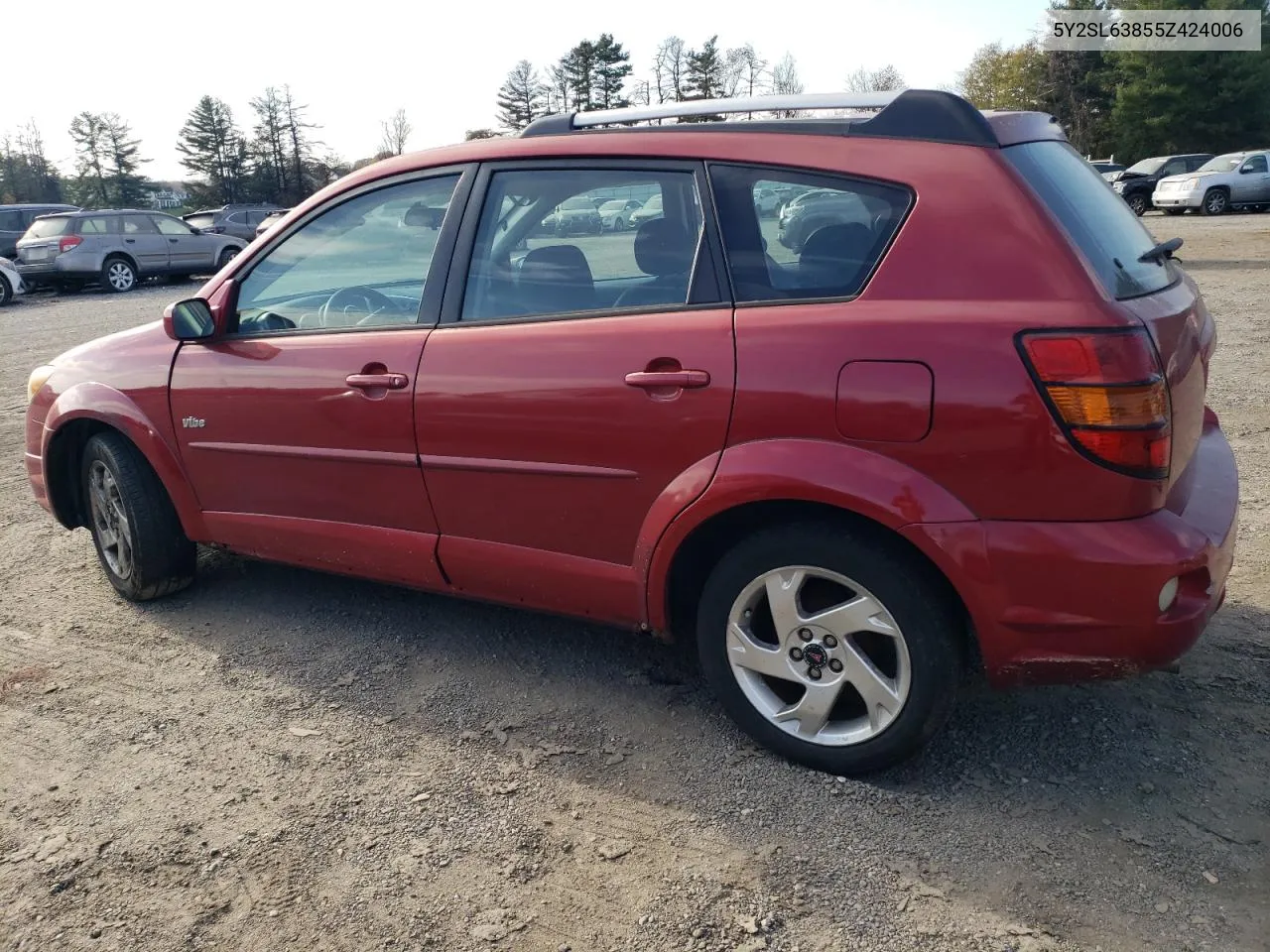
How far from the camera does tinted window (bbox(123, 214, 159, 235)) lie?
826 inches

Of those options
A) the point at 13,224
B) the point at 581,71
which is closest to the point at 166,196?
the point at 581,71

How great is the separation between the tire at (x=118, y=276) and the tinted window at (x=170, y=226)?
1.08m

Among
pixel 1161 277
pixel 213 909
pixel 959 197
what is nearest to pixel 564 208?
pixel 959 197

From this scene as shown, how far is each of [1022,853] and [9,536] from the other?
5019mm

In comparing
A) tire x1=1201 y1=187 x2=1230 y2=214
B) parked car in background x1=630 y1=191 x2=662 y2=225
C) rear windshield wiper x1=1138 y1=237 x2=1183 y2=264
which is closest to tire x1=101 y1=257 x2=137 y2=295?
parked car in background x1=630 y1=191 x2=662 y2=225

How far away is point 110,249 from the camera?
20656mm

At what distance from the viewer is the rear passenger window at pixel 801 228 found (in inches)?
103

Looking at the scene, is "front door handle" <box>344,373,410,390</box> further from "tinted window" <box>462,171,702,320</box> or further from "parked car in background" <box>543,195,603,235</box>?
"parked car in background" <box>543,195,603,235</box>

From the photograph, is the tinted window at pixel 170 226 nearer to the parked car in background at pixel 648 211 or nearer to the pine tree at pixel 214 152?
the parked car in background at pixel 648 211

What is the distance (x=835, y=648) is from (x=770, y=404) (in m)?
0.67

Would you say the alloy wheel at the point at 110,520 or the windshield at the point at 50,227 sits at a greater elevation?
the windshield at the point at 50,227

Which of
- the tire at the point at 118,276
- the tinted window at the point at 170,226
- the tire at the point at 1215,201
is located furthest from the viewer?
the tire at the point at 1215,201

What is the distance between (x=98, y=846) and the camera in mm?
2693

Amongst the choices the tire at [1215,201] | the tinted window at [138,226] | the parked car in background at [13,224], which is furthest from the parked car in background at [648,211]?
the tire at [1215,201]
